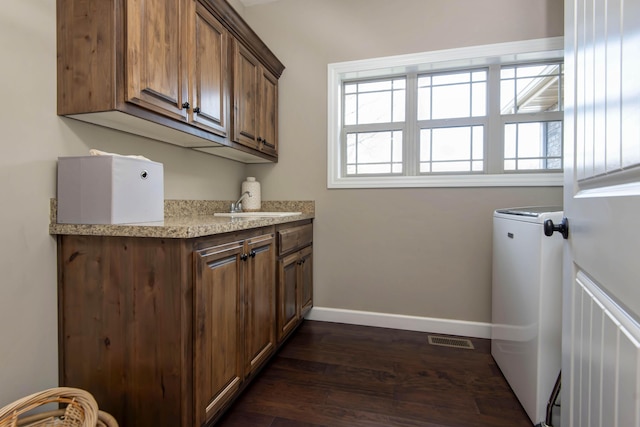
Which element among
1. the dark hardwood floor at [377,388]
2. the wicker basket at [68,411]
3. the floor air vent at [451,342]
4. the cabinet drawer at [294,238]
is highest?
the cabinet drawer at [294,238]

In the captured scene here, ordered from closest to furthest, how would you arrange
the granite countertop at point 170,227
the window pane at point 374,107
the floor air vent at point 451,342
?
the granite countertop at point 170,227, the floor air vent at point 451,342, the window pane at point 374,107

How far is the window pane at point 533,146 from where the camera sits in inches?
91.6

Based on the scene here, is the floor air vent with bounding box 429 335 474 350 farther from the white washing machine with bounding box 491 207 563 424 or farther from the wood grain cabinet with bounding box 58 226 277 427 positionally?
the wood grain cabinet with bounding box 58 226 277 427

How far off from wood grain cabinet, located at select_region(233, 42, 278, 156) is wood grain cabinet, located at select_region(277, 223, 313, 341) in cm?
76

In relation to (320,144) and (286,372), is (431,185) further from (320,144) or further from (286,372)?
(286,372)

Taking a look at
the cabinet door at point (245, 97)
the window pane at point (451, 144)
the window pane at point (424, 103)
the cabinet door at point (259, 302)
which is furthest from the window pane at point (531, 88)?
the cabinet door at point (259, 302)

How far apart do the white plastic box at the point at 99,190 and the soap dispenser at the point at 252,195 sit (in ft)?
4.30

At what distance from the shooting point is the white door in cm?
50

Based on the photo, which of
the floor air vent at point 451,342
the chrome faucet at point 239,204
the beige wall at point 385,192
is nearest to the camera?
the floor air vent at point 451,342

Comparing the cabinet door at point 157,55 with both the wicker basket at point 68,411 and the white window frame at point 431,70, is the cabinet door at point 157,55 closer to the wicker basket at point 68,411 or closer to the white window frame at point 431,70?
the wicker basket at point 68,411

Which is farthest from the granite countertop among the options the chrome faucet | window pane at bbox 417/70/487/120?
window pane at bbox 417/70/487/120

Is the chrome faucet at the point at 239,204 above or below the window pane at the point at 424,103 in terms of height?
below

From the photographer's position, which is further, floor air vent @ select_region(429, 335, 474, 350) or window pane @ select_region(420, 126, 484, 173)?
window pane @ select_region(420, 126, 484, 173)

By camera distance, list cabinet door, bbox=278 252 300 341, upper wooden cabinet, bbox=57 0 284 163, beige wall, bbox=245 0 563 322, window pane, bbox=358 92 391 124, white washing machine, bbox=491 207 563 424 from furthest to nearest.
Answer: window pane, bbox=358 92 391 124 → beige wall, bbox=245 0 563 322 → cabinet door, bbox=278 252 300 341 → white washing machine, bbox=491 207 563 424 → upper wooden cabinet, bbox=57 0 284 163
